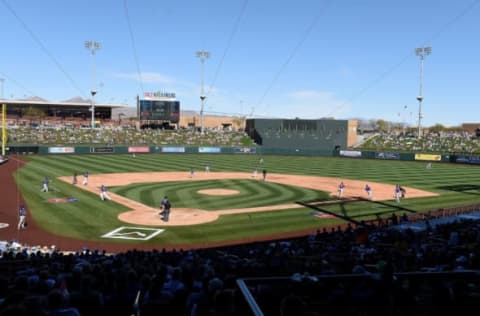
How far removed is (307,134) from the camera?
92.1 meters

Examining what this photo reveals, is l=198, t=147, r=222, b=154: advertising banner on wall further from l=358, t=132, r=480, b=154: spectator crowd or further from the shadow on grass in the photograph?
the shadow on grass

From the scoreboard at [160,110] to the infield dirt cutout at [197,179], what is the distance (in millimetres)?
56223

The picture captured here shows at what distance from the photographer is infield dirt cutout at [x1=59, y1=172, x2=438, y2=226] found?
1003 inches

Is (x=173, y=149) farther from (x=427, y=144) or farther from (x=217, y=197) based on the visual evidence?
(x=427, y=144)

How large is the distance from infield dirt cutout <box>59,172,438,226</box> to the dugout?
4298cm

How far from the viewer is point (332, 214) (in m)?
27.9

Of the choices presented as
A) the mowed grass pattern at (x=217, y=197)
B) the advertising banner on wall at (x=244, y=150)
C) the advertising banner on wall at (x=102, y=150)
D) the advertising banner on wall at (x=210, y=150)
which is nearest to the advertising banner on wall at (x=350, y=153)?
the advertising banner on wall at (x=244, y=150)

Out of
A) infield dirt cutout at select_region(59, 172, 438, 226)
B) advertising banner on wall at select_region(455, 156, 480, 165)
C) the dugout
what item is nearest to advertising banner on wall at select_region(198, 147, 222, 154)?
the dugout

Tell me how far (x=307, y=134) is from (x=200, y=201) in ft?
209

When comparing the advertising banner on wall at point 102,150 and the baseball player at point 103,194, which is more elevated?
the advertising banner on wall at point 102,150

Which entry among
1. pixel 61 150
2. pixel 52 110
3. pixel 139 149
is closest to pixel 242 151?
pixel 139 149

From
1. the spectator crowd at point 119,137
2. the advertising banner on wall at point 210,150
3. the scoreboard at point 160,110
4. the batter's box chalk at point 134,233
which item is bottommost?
the batter's box chalk at point 134,233

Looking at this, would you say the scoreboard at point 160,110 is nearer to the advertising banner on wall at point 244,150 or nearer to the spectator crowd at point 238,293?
the advertising banner on wall at point 244,150

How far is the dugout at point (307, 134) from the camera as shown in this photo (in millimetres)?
91750
